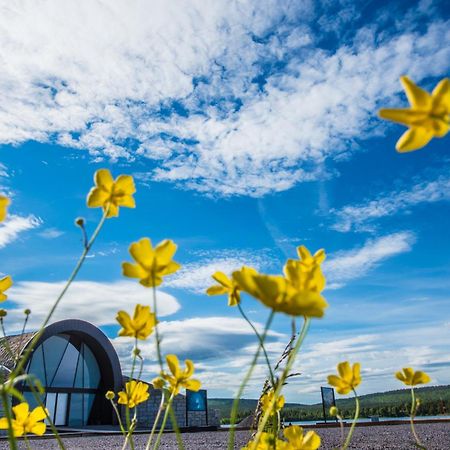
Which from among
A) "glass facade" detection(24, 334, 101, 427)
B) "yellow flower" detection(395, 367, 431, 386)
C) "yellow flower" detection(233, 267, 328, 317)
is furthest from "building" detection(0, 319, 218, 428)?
"yellow flower" detection(233, 267, 328, 317)

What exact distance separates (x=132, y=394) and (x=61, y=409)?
52.4ft

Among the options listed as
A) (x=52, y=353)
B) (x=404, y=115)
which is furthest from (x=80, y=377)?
(x=404, y=115)

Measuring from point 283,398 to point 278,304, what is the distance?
0.81 metres

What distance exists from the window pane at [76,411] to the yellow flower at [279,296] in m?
16.9

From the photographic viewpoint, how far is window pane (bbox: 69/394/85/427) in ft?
50.8

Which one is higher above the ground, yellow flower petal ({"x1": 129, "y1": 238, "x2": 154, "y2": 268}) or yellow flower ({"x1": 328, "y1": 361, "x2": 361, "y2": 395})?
yellow flower petal ({"x1": 129, "y1": 238, "x2": 154, "y2": 268})

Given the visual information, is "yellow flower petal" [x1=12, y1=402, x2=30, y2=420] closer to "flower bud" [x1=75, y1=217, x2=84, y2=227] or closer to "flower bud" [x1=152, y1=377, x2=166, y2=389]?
"flower bud" [x1=152, y1=377, x2=166, y2=389]

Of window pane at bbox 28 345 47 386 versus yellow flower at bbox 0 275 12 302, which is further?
window pane at bbox 28 345 47 386

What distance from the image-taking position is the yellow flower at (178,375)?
3.14ft

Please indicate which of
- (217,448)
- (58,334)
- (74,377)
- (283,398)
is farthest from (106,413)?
(283,398)

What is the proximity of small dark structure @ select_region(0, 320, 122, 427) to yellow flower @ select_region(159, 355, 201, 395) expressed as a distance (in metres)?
14.6

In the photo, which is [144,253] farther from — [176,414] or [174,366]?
[176,414]

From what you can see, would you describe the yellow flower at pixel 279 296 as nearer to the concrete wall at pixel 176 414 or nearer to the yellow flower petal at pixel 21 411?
the yellow flower petal at pixel 21 411

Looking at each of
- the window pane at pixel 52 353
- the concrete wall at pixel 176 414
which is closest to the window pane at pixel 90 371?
the window pane at pixel 52 353
